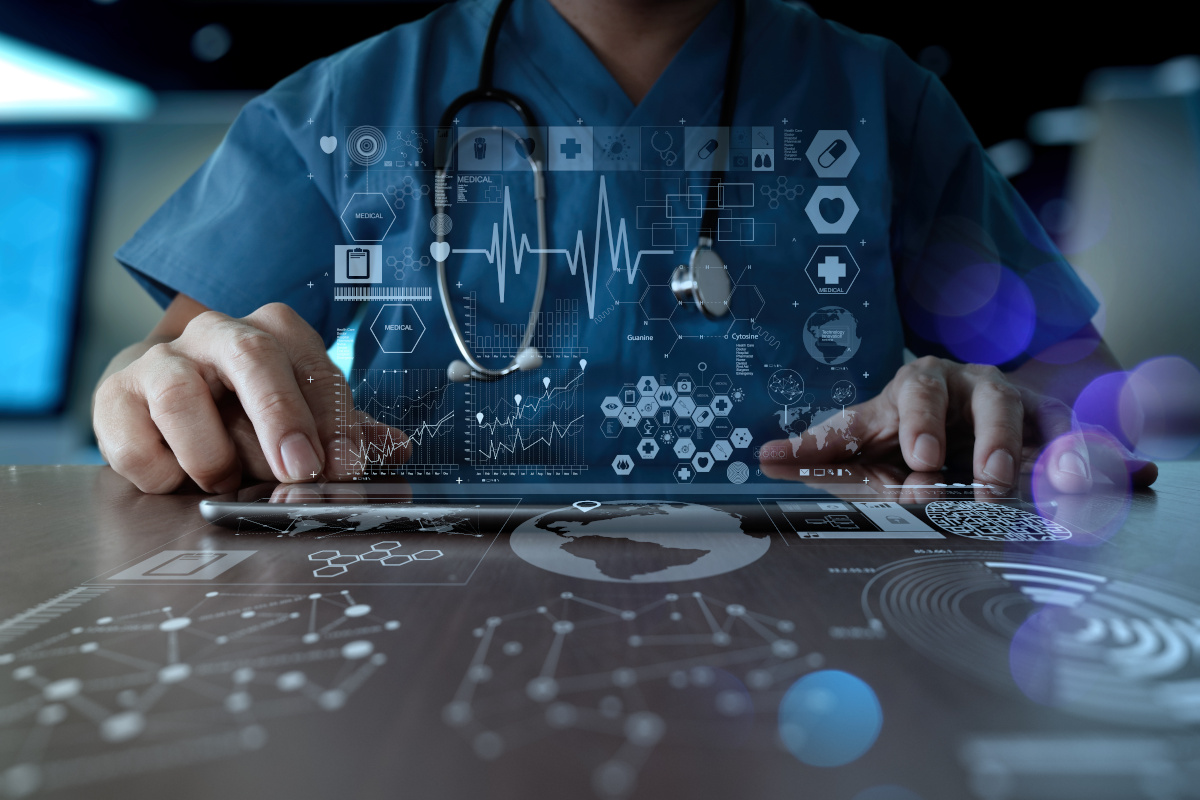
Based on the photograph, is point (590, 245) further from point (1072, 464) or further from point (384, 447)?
point (1072, 464)

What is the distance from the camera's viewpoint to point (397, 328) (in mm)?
483

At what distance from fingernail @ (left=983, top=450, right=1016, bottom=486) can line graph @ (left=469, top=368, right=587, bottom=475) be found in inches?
12.1

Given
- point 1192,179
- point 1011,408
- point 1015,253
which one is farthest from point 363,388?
point 1192,179

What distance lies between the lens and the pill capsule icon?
0.49m

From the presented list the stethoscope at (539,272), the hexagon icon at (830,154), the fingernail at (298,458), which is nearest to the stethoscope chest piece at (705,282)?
the stethoscope at (539,272)

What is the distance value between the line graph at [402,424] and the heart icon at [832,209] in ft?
1.08

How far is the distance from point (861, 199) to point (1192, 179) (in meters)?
0.70

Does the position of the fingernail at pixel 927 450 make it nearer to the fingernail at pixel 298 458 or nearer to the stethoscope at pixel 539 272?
the stethoscope at pixel 539 272

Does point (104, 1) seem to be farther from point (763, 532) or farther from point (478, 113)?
point (763, 532)

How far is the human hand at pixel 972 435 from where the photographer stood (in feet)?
1.55

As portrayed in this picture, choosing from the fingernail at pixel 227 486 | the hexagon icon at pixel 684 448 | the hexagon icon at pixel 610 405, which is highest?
the hexagon icon at pixel 610 405
